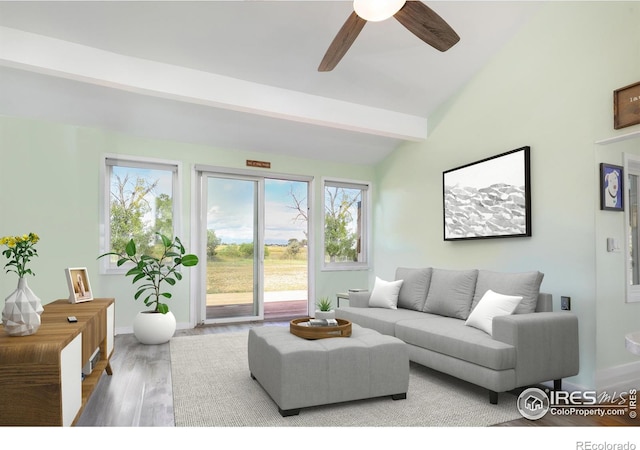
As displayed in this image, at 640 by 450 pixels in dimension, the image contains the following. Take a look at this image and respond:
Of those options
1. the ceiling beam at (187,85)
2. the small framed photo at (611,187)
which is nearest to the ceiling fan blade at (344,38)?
the ceiling beam at (187,85)

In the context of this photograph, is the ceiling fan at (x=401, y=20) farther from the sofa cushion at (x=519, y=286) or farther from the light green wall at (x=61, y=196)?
the light green wall at (x=61, y=196)

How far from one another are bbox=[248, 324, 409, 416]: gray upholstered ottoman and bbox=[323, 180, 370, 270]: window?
11.5ft

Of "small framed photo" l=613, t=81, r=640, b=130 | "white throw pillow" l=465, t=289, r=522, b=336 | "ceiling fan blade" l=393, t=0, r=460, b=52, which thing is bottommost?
"white throw pillow" l=465, t=289, r=522, b=336

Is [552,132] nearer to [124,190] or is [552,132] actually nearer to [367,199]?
[367,199]

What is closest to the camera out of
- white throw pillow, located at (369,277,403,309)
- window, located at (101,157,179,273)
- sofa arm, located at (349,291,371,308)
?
white throw pillow, located at (369,277,403,309)

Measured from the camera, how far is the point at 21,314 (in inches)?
78.1

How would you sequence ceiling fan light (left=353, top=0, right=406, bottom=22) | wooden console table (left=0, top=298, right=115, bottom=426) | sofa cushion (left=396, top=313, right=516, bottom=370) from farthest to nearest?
1. sofa cushion (left=396, top=313, right=516, bottom=370)
2. ceiling fan light (left=353, top=0, right=406, bottom=22)
3. wooden console table (left=0, top=298, right=115, bottom=426)

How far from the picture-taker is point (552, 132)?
11.9ft

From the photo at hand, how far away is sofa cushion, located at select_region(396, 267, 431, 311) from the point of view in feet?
14.6

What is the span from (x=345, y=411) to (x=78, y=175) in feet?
12.8

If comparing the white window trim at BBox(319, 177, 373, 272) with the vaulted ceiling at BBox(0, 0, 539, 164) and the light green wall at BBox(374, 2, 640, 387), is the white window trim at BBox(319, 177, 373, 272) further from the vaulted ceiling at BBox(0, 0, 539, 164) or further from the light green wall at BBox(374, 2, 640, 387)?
the light green wall at BBox(374, 2, 640, 387)

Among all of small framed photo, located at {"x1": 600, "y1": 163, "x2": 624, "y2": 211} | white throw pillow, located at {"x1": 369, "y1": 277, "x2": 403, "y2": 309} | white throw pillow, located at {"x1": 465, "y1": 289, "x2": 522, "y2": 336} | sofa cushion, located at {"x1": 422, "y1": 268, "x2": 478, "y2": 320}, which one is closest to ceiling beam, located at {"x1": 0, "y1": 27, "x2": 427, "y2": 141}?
white throw pillow, located at {"x1": 369, "y1": 277, "x2": 403, "y2": 309}

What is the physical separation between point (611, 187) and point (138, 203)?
16.3ft

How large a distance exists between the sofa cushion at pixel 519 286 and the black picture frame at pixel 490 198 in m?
0.54
